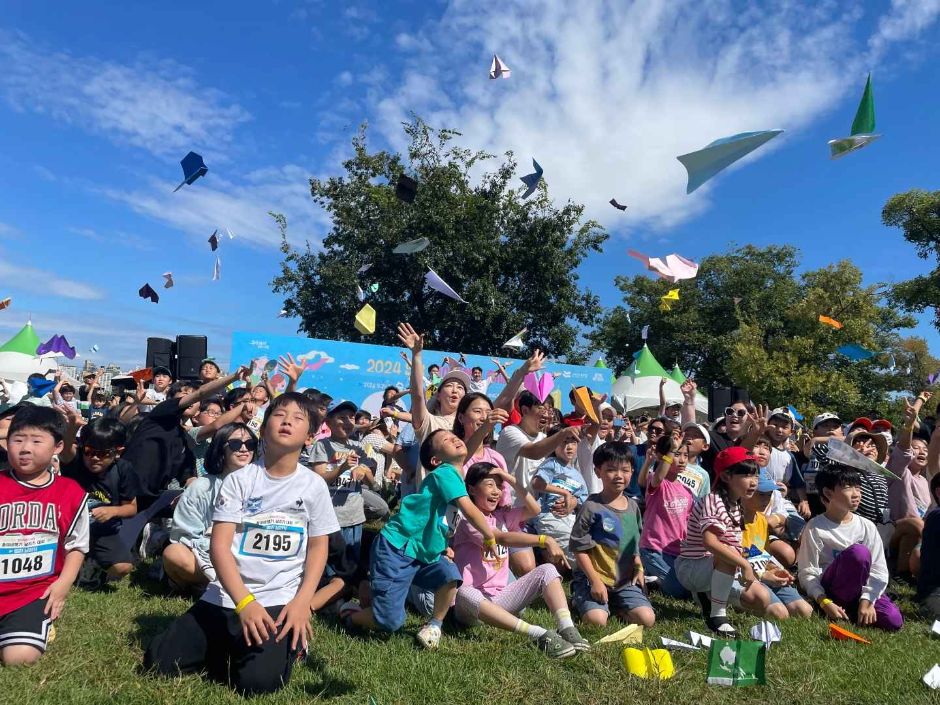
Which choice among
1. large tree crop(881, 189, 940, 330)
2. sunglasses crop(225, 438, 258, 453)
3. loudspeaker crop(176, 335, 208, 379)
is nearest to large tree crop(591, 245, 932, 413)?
large tree crop(881, 189, 940, 330)

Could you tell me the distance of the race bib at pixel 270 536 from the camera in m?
3.11

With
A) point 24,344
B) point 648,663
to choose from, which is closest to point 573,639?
point 648,663

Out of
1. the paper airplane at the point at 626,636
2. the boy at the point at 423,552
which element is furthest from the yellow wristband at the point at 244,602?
the paper airplane at the point at 626,636

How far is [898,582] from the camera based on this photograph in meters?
6.16

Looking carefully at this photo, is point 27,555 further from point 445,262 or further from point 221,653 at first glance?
point 445,262

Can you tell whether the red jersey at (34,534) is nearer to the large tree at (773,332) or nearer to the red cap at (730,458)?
the red cap at (730,458)

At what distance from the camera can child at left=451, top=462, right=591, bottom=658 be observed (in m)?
3.64

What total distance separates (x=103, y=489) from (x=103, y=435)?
0.46 metres

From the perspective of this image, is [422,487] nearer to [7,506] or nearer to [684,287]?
[7,506]

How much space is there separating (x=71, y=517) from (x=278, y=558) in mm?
1251

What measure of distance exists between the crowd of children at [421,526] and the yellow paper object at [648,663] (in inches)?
10.7

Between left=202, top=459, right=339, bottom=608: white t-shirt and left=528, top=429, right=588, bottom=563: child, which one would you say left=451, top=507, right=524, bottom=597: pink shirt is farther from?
left=202, top=459, right=339, bottom=608: white t-shirt

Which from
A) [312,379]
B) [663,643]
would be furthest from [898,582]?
[312,379]

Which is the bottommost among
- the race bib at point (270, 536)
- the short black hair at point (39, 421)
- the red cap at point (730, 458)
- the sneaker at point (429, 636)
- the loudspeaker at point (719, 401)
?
the sneaker at point (429, 636)
